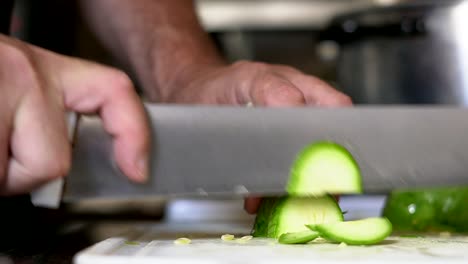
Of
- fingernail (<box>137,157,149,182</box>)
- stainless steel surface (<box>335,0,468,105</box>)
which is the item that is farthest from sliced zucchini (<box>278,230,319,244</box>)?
stainless steel surface (<box>335,0,468,105</box>)

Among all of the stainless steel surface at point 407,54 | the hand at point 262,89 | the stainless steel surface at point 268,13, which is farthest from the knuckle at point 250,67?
the stainless steel surface at point 268,13

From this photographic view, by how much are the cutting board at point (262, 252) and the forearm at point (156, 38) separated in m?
0.52

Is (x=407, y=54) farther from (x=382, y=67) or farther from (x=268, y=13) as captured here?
(x=268, y=13)

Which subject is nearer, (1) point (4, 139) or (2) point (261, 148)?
(1) point (4, 139)

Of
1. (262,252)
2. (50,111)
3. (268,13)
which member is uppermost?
(268,13)

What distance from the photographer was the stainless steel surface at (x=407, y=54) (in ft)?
5.32

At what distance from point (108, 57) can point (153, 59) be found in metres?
1.05

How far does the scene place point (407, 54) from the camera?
1.72 meters

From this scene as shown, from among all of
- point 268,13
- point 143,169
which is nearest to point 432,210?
point 143,169

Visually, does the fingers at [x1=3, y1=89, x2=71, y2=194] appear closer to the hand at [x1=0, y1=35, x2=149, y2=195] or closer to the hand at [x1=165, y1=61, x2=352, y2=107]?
the hand at [x1=0, y1=35, x2=149, y2=195]

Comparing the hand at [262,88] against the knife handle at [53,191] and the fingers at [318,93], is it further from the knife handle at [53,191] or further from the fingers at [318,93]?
the knife handle at [53,191]

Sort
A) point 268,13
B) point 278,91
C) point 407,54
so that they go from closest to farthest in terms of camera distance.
A: point 278,91
point 407,54
point 268,13

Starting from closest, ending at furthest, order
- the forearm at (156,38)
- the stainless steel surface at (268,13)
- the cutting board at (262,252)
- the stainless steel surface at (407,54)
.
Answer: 1. the cutting board at (262,252)
2. the forearm at (156,38)
3. the stainless steel surface at (407,54)
4. the stainless steel surface at (268,13)

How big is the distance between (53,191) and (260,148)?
243 mm
